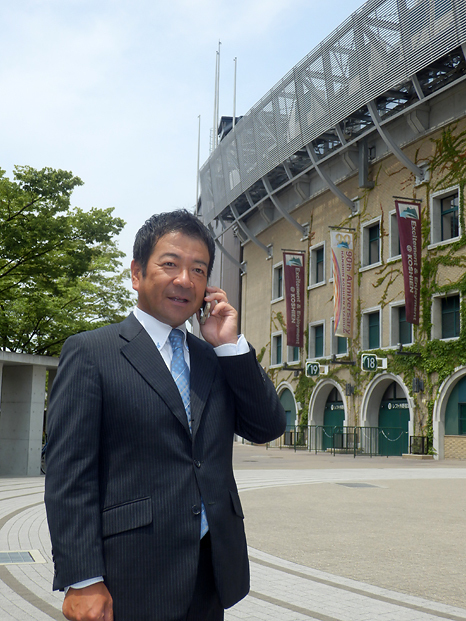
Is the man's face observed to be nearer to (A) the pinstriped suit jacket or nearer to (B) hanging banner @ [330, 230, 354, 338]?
(A) the pinstriped suit jacket

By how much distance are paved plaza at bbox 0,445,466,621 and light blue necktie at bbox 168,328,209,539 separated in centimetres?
338

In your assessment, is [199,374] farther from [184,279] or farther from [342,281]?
[342,281]

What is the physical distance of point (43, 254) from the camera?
22.2 meters

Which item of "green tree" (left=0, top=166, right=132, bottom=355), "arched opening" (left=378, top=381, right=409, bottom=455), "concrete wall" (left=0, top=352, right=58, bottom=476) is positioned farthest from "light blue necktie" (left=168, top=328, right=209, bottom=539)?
"arched opening" (left=378, top=381, right=409, bottom=455)

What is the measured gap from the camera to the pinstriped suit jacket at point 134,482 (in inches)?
87.3

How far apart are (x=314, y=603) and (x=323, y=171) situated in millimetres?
31113

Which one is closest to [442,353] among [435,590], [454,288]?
[454,288]

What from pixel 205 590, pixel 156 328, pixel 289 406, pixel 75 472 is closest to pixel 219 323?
pixel 156 328

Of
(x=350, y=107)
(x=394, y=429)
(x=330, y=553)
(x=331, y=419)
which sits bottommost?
(x=330, y=553)

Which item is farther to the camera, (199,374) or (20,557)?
(20,557)

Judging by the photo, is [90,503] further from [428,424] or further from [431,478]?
[428,424]

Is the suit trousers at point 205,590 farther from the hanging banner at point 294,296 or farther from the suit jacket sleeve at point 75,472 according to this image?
the hanging banner at point 294,296

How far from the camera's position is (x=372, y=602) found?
5.72 metres

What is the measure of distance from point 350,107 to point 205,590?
3134 centimetres
